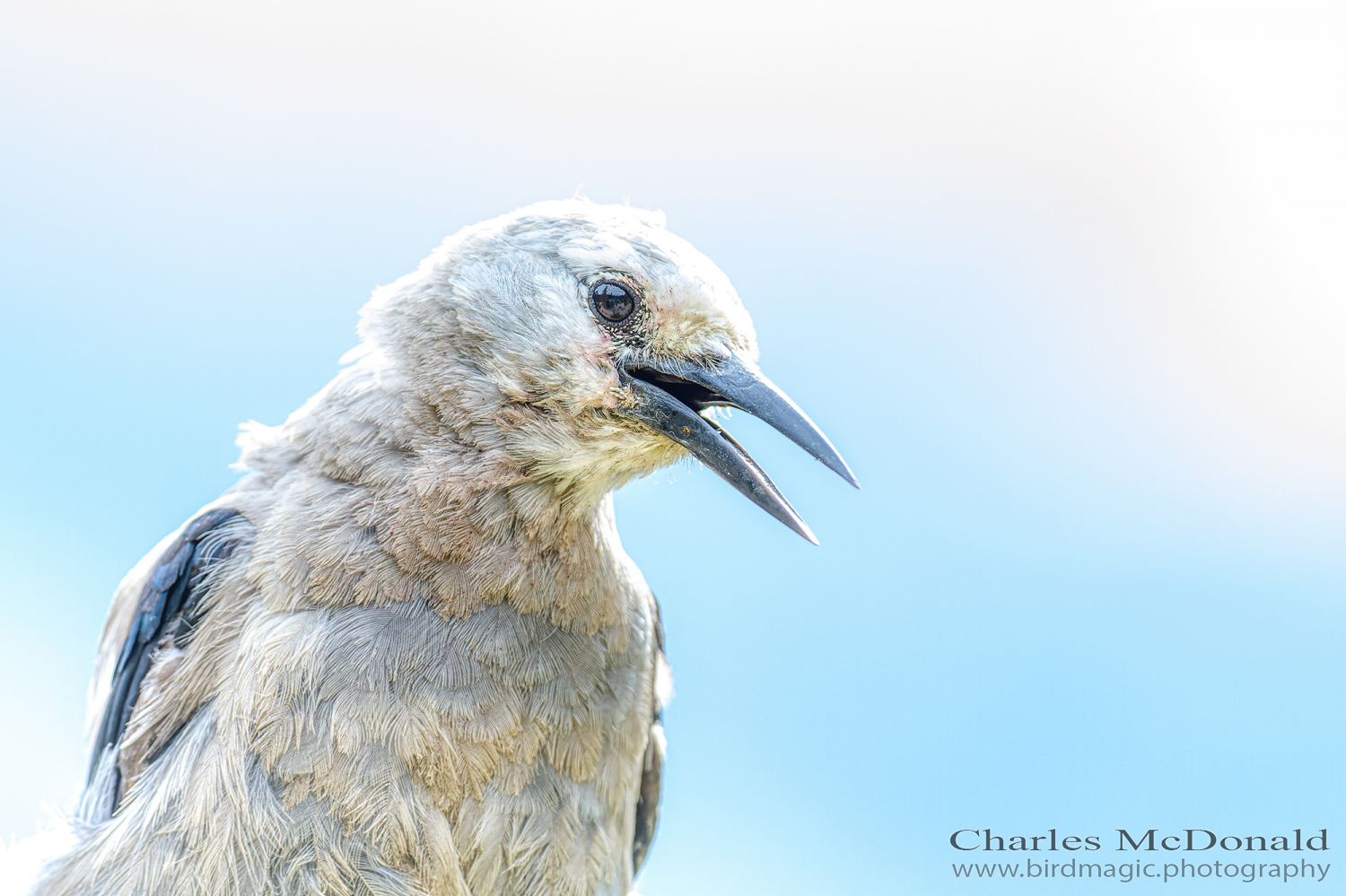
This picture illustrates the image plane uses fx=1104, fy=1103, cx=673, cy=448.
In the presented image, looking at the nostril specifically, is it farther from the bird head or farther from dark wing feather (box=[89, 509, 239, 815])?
dark wing feather (box=[89, 509, 239, 815])

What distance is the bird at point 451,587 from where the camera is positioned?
264cm

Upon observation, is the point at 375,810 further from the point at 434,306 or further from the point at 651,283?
the point at 651,283

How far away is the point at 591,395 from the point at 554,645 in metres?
0.68

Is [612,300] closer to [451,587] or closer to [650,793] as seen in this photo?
[451,587]

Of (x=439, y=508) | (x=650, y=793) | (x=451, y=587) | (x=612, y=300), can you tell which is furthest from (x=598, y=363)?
(x=650, y=793)

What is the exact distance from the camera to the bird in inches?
104

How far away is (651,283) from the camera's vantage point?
8.83ft

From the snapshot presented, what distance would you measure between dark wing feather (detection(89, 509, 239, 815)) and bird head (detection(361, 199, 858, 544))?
78 centimetres

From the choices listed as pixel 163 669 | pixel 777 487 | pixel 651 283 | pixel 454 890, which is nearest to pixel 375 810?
pixel 454 890

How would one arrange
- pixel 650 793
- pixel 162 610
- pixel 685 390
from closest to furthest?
pixel 685 390
pixel 162 610
pixel 650 793

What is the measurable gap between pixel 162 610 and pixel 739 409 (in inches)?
67.2

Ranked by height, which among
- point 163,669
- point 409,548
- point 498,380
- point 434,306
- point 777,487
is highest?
point 434,306

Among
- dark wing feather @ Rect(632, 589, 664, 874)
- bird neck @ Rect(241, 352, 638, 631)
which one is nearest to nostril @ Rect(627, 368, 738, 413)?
bird neck @ Rect(241, 352, 638, 631)

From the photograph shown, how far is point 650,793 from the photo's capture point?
3.83m
